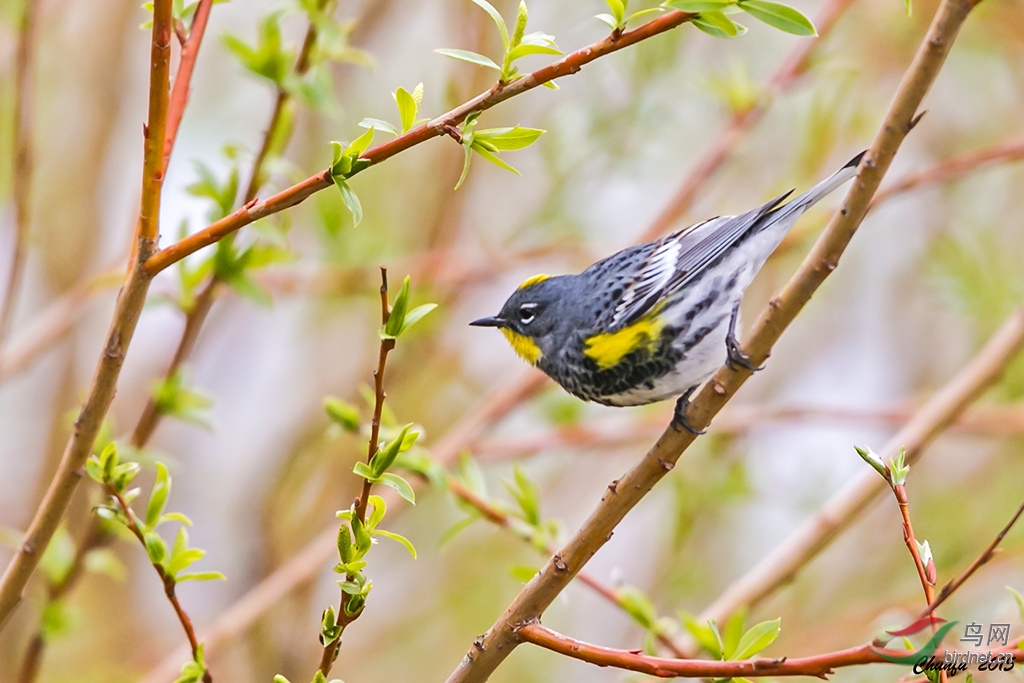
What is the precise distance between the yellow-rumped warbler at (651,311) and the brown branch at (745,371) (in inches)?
20.1

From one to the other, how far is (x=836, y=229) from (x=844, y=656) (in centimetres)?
55

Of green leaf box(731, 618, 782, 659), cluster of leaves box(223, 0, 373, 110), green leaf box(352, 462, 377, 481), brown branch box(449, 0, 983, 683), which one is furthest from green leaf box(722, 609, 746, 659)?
cluster of leaves box(223, 0, 373, 110)

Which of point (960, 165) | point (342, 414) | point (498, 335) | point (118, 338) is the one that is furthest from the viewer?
point (498, 335)

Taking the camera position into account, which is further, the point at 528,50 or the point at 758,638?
the point at 758,638

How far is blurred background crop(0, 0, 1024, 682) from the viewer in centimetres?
279

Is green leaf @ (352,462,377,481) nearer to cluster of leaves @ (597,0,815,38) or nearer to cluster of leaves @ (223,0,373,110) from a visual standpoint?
cluster of leaves @ (597,0,815,38)

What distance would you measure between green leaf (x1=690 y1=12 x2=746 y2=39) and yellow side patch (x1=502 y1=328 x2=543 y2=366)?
1.27 meters

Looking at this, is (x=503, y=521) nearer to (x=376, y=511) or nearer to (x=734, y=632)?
(x=734, y=632)

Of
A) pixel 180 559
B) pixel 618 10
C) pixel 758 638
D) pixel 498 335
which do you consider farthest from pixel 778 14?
pixel 498 335

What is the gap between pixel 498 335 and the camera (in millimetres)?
3713

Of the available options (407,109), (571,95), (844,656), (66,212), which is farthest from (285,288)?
(844,656)

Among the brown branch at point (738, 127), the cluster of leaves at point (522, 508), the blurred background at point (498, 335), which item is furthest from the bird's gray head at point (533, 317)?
the cluster of leaves at point (522, 508)

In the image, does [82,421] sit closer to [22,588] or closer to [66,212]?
[22,588]

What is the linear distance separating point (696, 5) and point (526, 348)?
137 cm
